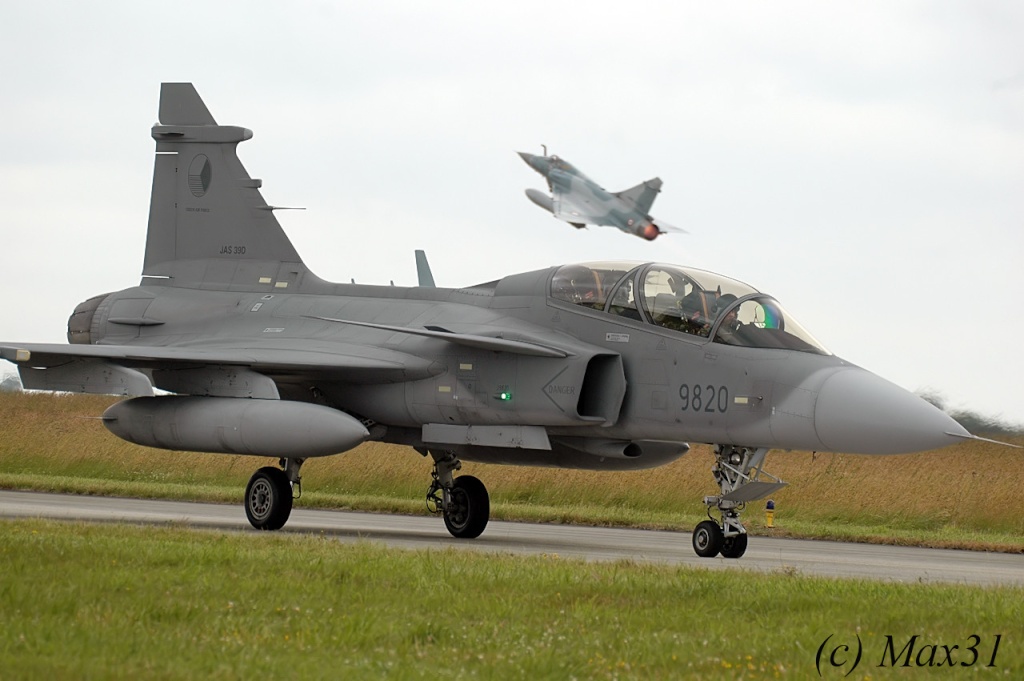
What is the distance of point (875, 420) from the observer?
13.0m

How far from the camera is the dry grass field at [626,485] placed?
21266 millimetres

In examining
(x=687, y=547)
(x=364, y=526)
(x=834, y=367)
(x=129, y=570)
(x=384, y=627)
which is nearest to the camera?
(x=384, y=627)

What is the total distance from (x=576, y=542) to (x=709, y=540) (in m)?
2.55

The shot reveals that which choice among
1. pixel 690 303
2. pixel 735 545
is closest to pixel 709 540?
pixel 735 545

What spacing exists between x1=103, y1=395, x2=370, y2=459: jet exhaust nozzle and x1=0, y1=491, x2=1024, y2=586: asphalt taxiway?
3.10 feet

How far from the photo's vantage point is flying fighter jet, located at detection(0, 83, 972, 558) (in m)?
13.9

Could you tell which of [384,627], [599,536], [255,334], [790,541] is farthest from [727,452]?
[384,627]

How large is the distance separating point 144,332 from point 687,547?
308 inches

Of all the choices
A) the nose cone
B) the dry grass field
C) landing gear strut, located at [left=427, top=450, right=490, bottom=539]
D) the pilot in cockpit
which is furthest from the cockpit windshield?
the dry grass field

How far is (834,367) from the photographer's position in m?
13.7

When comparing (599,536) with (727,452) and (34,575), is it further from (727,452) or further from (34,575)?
(34,575)

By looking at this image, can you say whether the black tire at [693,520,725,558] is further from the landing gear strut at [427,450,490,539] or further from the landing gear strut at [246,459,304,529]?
Result: the landing gear strut at [246,459,304,529]

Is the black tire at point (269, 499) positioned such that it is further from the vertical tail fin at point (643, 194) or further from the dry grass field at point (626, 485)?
the vertical tail fin at point (643, 194)

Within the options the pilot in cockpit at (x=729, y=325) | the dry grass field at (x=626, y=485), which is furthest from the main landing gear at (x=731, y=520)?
the dry grass field at (x=626, y=485)
